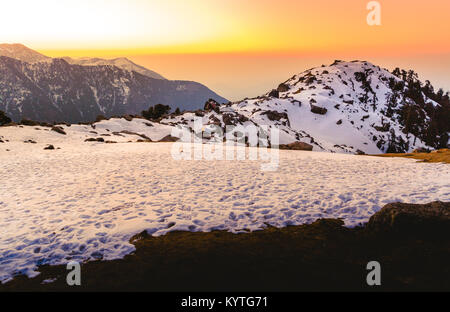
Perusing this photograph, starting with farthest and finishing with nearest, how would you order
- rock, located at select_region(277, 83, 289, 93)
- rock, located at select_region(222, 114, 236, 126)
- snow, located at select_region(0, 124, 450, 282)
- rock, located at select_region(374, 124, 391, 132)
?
rock, located at select_region(277, 83, 289, 93) < rock, located at select_region(374, 124, 391, 132) < rock, located at select_region(222, 114, 236, 126) < snow, located at select_region(0, 124, 450, 282)

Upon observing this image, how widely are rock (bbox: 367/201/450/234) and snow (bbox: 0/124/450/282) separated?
1.11 meters

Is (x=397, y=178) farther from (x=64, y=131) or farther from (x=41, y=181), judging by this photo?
(x=64, y=131)

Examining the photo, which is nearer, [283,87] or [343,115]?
[343,115]

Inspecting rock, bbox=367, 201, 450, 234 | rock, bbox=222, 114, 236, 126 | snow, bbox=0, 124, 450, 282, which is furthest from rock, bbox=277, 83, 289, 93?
rock, bbox=367, 201, 450, 234

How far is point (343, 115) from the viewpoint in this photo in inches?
5128

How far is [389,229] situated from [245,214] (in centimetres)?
523

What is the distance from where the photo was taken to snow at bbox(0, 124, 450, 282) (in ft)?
30.1

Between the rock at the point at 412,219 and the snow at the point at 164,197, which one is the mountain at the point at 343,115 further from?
the rock at the point at 412,219

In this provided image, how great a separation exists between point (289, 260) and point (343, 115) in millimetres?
137299

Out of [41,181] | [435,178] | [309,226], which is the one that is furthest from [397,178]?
[41,181]

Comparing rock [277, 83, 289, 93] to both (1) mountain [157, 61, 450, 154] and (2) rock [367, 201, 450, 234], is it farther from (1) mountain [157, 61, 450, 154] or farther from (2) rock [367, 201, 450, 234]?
(2) rock [367, 201, 450, 234]

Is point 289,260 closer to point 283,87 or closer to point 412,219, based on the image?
point 412,219

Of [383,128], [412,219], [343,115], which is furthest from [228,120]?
[383,128]

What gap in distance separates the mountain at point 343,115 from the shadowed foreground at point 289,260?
→ 63062mm
